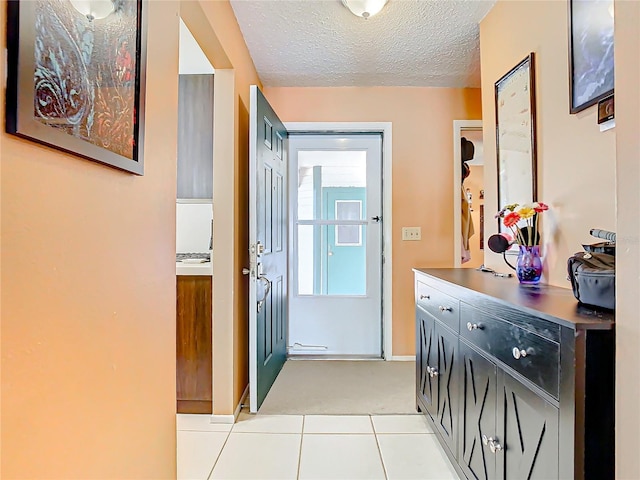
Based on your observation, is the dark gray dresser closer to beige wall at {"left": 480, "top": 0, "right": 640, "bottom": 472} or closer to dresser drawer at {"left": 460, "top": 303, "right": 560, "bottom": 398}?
dresser drawer at {"left": 460, "top": 303, "right": 560, "bottom": 398}

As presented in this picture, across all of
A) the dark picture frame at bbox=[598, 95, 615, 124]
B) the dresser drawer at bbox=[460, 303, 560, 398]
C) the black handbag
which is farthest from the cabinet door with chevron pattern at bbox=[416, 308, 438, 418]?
the dark picture frame at bbox=[598, 95, 615, 124]

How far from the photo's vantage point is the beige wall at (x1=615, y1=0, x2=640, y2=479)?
70 cm

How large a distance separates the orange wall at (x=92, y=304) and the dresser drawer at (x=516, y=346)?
1111mm

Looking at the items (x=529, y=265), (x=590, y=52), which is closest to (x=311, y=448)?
(x=529, y=265)

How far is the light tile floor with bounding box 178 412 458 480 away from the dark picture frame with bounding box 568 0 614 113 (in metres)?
1.63

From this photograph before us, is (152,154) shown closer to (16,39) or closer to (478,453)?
(16,39)

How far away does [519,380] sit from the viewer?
112 cm

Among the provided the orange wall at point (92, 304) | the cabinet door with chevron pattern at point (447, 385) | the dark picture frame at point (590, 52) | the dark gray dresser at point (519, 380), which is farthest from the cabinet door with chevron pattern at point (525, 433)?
the orange wall at point (92, 304)

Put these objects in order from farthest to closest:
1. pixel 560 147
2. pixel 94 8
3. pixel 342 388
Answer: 1. pixel 342 388
2. pixel 560 147
3. pixel 94 8

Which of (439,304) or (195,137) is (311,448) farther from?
(195,137)

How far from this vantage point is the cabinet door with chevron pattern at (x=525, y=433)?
977 millimetres

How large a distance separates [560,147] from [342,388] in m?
1.97

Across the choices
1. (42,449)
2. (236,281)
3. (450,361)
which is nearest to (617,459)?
(450,361)

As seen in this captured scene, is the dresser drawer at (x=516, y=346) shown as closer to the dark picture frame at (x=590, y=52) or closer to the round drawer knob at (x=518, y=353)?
the round drawer knob at (x=518, y=353)
